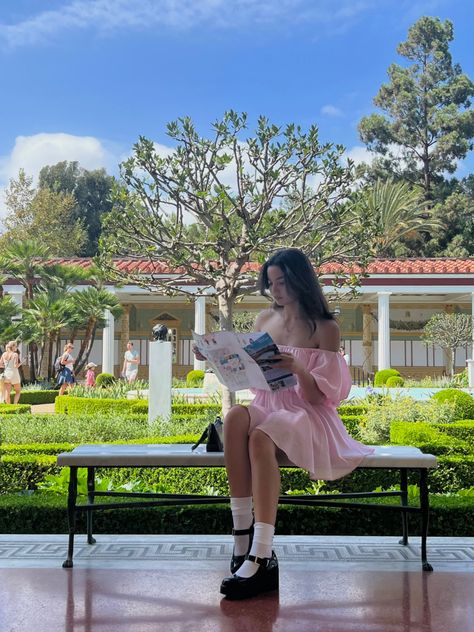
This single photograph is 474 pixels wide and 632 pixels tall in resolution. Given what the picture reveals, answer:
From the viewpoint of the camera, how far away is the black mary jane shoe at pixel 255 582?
2.48 m

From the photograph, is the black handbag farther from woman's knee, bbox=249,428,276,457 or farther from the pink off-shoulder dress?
woman's knee, bbox=249,428,276,457

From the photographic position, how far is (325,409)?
2893mm

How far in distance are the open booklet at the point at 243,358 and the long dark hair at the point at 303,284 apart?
1.22ft

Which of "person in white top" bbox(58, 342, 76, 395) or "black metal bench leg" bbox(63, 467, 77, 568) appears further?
"person in white top" bbox(58, 342, 76, 395)

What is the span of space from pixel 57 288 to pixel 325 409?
17445mm

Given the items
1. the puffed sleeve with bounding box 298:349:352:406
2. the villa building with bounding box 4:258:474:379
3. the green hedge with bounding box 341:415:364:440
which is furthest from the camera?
the villa building with bounding box 4:258:474:379

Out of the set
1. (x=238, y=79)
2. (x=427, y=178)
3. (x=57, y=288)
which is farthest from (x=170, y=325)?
(x=427, y=178)

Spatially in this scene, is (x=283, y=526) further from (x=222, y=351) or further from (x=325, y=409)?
(x=222, y=351)

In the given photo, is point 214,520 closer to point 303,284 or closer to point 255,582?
point 255,582

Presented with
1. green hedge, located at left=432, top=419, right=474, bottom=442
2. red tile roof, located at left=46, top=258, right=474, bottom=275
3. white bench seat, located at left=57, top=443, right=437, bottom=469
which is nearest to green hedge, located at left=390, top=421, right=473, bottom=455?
green hedge, located at left=432, top=419, right=474, bottom=442

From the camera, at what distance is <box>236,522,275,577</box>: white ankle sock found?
251 centimetres

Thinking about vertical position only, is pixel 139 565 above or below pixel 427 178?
below

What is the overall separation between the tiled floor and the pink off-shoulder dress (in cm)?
45

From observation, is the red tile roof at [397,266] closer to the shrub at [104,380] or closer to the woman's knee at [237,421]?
the shrub at [104,380]
